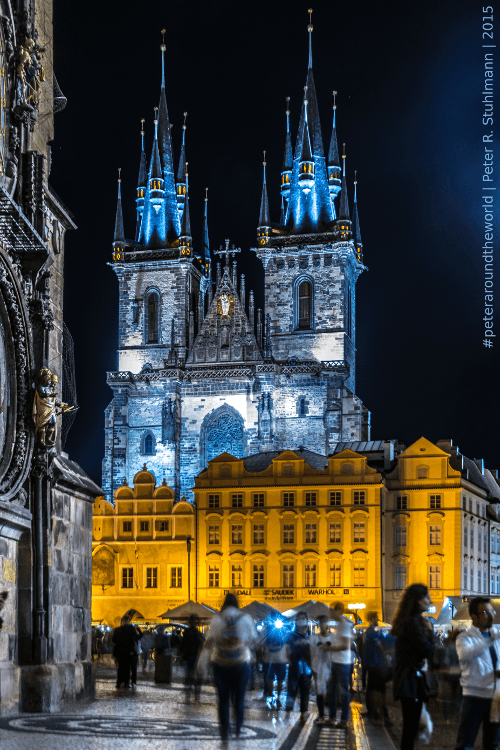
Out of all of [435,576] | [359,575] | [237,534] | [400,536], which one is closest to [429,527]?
[400,536]

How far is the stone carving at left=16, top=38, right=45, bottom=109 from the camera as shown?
12.9 meters

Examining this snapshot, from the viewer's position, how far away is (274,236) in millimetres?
61406

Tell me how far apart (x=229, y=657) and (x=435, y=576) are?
40.5 m

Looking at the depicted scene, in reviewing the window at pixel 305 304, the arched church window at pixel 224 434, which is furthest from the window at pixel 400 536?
the window at pixel 305 304

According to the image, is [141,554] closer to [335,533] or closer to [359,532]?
[335,533]

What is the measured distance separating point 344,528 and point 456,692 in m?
33.0

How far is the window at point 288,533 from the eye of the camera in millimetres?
50031

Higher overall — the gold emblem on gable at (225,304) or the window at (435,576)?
the gold emblem on gable at (225,304)

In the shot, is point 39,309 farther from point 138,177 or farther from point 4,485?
point 138,177

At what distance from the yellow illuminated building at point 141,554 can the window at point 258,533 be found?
2.81 meters

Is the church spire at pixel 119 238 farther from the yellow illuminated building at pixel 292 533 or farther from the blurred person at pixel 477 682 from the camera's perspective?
the blurred person at pixel 477 682

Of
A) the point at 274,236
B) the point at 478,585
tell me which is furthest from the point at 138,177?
the point at 478,585

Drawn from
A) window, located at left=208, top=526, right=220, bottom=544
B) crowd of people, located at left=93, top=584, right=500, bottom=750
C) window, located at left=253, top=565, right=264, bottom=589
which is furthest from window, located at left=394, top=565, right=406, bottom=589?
crowd of people, located at left=93, top=584, right=500, bottom=750

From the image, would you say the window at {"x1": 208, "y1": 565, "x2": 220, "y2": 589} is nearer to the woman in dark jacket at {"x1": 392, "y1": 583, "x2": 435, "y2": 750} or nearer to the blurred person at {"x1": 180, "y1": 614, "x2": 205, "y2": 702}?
the blurred person at {"x1": 180, "y1": 614, "x2": 205, "y2": 702}
